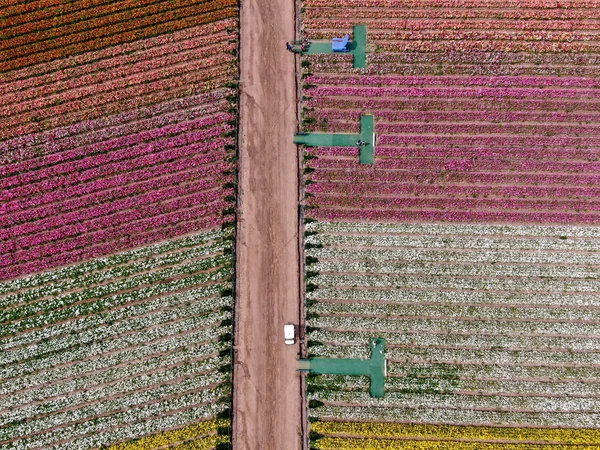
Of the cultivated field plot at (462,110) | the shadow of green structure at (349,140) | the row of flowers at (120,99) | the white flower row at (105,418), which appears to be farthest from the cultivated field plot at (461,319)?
the row of flowers at (120,99)

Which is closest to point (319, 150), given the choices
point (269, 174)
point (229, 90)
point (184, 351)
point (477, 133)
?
point (269, 174)

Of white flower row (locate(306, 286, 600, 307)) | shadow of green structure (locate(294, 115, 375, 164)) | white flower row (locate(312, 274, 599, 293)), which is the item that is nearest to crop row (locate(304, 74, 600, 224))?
shadow of green structure (locate(294, 115, 375, 164))

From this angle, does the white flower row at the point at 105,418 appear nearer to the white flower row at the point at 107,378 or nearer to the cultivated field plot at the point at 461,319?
the white flower row at the point at 107,378

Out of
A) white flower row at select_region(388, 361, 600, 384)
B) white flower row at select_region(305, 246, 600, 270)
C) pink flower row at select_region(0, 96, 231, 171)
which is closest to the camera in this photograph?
white flower row at select_region(388, 361, 600, 384)

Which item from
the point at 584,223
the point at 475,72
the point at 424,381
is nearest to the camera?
the point at 424,381

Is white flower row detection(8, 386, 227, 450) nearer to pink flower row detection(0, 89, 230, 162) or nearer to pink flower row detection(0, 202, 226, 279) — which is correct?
pink flower row detection(0, 202, 226, 279)

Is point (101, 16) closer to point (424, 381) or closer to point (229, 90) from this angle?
point (229, 90)
